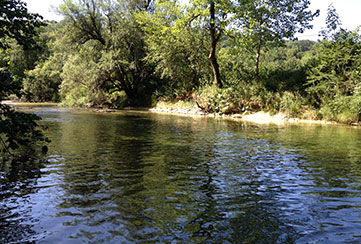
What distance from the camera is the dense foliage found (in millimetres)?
20750

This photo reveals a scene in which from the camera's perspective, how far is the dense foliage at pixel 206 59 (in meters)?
20.8

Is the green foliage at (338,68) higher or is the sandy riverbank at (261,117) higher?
the green foliage at (338,68)

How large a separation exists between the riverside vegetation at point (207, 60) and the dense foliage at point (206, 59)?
8 centimetres

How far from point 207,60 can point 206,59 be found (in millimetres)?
142

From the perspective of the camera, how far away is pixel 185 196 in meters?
5.61

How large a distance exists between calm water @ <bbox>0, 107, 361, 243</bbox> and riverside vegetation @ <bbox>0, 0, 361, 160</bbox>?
30.8 feet

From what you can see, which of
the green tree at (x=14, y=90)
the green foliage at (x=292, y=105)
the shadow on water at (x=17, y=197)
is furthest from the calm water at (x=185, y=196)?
the green foliage at (x=292, y=105)

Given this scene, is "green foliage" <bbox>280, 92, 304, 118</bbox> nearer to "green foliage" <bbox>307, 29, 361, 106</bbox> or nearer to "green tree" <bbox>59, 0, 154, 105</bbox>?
"green foliage" <bbox>307, 29, 361, 106</bbox>

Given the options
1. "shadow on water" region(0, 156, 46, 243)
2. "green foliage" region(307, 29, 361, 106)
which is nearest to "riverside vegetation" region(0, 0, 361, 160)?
"green foliage" region(307, 29, 361, 106)

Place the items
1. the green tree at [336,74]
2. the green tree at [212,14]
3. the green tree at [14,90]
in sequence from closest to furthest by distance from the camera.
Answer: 1. the green tree at [14,90]
2. the green tree at [336,74]
3. the green tree at [212,14]

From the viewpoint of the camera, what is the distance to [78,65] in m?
35.5

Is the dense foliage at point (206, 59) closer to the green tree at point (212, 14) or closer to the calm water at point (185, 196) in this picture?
the green tree at point (212, 14)

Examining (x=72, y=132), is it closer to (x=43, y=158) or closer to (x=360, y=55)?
(x=43, y=158)

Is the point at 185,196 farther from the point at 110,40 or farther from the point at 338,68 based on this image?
the point at 110,40
